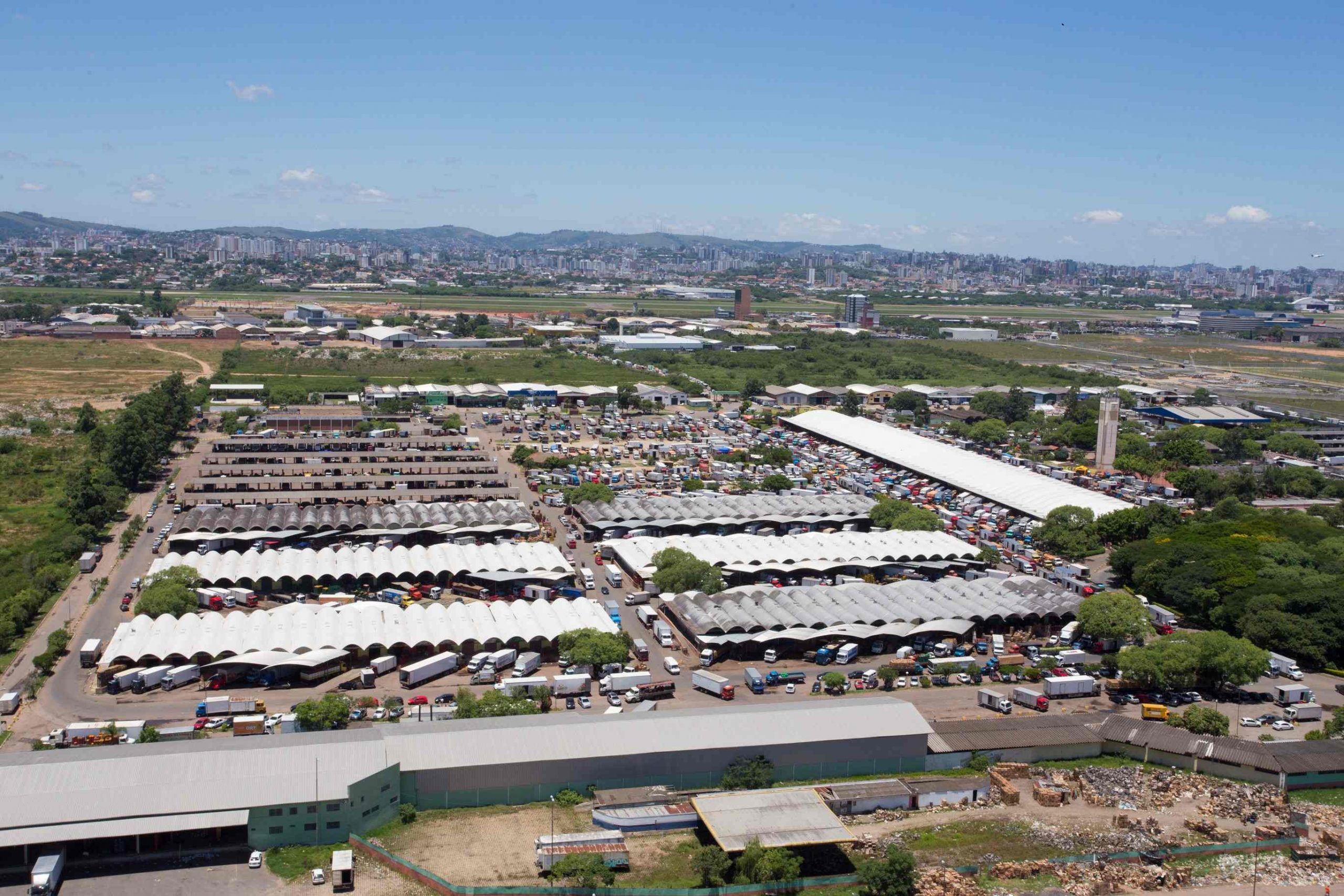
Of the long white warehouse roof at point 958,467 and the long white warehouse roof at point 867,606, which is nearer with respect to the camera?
the long white warehouse roof at point 867,606

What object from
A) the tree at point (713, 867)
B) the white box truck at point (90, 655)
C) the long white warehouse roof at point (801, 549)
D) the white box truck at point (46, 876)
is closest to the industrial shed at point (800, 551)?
the long white warehouse roof at point (801, 549)

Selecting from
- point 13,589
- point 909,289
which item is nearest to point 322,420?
point 13,589

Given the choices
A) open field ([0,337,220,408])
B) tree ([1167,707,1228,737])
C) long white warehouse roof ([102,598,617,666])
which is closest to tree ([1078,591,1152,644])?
tree ([1167,707,1228,737])

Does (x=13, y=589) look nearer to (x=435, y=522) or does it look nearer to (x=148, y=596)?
(x=148, y=596)

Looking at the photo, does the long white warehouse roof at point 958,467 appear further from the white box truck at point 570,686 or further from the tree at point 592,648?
the white box truck at point 570,686

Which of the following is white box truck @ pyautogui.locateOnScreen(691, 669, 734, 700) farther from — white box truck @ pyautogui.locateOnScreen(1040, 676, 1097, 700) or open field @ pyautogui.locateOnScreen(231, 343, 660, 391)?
open field @ pyautogui.locateOnScreen(231, 343, 660, 391)

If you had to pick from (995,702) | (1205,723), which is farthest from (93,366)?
(1205,723)
